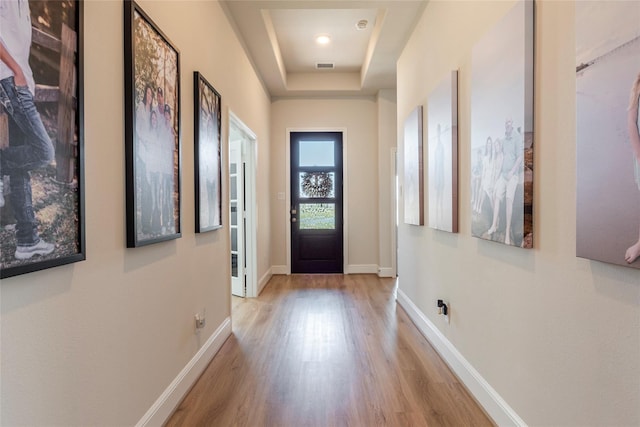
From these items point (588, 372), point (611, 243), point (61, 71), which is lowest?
point (588, 372)

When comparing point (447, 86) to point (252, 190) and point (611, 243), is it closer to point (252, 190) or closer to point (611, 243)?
point (611, 243)

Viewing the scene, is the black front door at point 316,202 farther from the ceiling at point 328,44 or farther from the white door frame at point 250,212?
the white door frame at point 250,212

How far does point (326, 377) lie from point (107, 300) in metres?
1.37

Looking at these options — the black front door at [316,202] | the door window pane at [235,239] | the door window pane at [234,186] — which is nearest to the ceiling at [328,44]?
the black front door at [316,202]

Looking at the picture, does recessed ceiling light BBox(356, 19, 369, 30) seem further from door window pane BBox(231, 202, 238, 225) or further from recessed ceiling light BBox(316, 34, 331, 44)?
door window pane BBox(231, 202, 238, 225)

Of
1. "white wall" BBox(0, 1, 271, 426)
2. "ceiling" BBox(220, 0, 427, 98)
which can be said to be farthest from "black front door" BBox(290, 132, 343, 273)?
"white wall" BBox(0, 1, 271, 426)

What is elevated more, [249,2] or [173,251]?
[249,2]

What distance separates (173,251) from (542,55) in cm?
192

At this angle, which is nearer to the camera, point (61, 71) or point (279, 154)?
point (61, 71)

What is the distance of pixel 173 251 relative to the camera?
1747 millimetres

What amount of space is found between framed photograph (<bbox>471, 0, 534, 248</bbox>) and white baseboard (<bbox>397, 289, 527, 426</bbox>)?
2.55 feet

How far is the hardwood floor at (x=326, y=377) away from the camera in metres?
1.66

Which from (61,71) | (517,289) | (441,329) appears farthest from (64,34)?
(441,329)

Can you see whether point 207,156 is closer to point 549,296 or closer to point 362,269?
point 549,296
